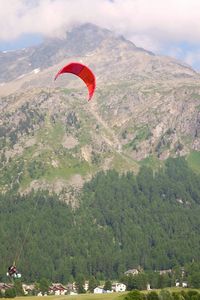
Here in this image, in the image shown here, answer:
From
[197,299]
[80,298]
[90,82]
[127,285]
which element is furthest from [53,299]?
[90,82]

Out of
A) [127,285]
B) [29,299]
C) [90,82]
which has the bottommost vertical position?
[127,285]

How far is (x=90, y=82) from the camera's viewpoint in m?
71.3

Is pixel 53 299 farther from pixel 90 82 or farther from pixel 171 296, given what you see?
pixel 90 82

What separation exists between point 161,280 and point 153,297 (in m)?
77.9

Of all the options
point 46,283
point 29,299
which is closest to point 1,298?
point 29,299

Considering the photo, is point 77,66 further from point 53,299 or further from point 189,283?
point 189,283

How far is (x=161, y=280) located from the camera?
195000mm

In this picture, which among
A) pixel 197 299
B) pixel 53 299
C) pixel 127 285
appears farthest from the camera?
pixel 127 285

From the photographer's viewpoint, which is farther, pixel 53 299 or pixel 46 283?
pixel 46 283

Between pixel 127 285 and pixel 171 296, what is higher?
pixel 171 296

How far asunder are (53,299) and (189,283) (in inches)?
2503

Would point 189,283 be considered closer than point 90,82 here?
No

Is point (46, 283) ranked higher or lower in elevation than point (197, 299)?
lower

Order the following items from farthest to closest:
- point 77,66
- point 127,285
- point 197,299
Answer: point 127,285 < point 197,299 < point 77,66
